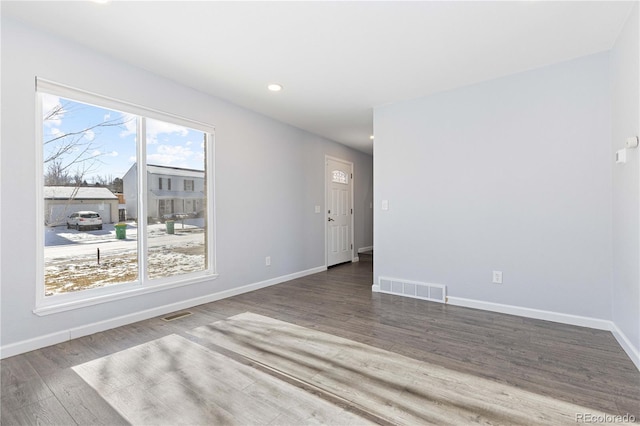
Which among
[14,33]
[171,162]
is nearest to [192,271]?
[171,162]

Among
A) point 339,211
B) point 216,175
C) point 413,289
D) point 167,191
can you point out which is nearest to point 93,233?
point 167,191

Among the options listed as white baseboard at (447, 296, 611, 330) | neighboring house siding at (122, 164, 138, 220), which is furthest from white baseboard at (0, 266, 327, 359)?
white baseboard at (447, 296, 611, 330)

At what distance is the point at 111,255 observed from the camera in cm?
296

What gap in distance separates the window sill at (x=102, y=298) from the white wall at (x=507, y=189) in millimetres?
2504

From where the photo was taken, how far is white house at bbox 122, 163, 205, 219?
3.10m

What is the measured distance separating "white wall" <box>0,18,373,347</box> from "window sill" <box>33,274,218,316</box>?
0.05m

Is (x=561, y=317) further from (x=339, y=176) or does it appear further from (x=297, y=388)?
(x=339, y=176)

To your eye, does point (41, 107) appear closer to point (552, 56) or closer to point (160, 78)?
point (160, 78)

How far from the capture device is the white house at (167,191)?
10.2 feet

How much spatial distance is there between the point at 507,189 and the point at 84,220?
164 inches

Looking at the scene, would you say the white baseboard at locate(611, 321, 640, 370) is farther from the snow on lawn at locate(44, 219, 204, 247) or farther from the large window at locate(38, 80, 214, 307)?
the snow on lawn at locate(44, 219, 204, 247)

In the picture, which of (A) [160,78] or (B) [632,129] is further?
(A) [160,78]

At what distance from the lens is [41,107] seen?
2459mm

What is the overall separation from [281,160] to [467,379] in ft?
12.4
